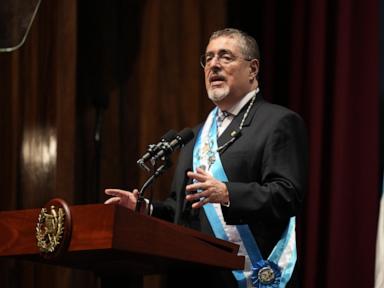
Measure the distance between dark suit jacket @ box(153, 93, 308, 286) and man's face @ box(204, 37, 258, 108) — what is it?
0.26ft

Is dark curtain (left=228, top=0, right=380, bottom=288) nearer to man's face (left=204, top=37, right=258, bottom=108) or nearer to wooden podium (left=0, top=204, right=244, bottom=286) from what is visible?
man's face (left=204, top=37, right=258, bottom=108)

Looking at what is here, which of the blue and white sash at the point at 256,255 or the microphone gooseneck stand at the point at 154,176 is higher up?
the microphone gooseneck stand at the point at 154,176

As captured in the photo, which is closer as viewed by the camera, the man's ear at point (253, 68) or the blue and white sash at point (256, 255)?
the blue and white sash at point (256, 255)

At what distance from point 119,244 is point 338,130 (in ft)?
6.23

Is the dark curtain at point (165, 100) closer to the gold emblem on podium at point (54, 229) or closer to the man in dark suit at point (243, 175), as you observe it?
the man in dark suit at point (243, 175)

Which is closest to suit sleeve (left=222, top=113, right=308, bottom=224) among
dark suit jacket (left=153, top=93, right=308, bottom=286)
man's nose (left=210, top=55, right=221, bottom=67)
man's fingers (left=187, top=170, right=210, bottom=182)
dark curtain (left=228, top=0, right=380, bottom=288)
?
dark suit jacket (left=153, top=93, right=308, bottom=286)

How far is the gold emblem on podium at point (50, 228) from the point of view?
1.91 m

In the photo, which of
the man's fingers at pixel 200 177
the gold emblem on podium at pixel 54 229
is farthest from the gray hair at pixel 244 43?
the gold emblem on podium at pixel 54 229

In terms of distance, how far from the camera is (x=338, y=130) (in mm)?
3535

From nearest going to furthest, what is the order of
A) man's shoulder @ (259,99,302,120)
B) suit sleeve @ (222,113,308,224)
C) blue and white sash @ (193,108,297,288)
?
suit sleeve @ (222,113,308,224) → blue and white sash @ (193,108,297,288) → man's shoulder @ (259,99,302,120)

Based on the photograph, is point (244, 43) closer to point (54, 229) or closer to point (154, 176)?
point (154, 176)

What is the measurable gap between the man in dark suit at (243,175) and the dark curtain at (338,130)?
71 centimetres

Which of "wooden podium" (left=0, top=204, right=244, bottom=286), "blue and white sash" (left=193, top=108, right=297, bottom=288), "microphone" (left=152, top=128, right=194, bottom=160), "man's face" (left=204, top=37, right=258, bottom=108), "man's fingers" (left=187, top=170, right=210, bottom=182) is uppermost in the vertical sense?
"man's face" (left=204, top=37, right=258, bottom=108)

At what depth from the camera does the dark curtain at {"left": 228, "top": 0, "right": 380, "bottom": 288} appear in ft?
11.3
